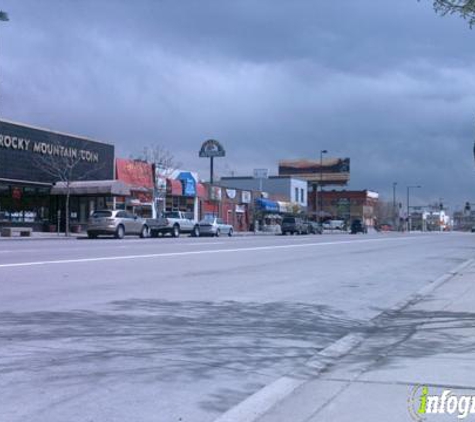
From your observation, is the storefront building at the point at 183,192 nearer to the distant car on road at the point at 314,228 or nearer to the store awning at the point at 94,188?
the distant car on road at the point at 314,228

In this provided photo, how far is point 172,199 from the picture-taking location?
65.9m

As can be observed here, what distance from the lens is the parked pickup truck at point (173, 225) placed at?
47.4 m

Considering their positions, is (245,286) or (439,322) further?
(245,286)

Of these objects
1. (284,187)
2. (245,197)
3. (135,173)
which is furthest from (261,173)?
(135,173)

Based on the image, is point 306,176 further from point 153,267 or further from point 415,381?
point 415,381

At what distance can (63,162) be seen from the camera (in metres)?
50.3

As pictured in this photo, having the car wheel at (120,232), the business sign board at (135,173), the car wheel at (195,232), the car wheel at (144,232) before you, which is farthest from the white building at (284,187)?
the car wheel at (120,232)

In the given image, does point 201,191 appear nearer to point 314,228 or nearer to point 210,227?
point 314,228

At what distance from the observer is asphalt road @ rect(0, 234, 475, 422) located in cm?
649

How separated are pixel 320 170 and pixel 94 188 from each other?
86.0m

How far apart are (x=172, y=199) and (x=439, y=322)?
5568cm

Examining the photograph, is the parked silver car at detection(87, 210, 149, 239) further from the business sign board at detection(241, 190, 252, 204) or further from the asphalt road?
the business sign board at detection(241, 190, 252, 204)

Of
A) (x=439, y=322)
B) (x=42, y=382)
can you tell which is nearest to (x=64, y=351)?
(x=42, y=382)

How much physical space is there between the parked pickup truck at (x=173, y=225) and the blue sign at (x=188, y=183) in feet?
44.6
